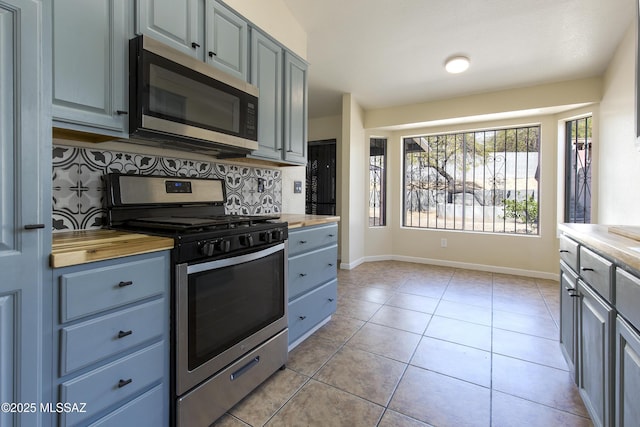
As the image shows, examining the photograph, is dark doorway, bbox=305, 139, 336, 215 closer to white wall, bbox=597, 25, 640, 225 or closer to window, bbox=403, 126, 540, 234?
window, bbox=403, 126, 540, 234

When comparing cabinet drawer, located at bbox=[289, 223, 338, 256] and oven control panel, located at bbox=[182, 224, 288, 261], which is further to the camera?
cabinet drawer, located at bbox=[289, 223, 338, 256]

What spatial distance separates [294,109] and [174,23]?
109cm

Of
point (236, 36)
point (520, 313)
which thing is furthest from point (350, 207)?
point (236, 36)

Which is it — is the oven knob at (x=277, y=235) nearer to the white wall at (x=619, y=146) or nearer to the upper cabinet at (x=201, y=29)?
the upper cabinet at (x=201, y=29)

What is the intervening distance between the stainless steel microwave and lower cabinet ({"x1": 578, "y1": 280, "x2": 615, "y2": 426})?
1.96 m

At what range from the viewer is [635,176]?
7.94 ft

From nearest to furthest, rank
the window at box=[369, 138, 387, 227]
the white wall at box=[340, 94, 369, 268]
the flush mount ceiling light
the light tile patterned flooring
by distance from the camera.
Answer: the light tile patterned flooring → the flush mount ceiling light → the white wall at box=[340, 94, 369, 268] → the window at box=[369, 138, 387, 227]

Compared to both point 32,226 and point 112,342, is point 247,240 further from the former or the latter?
point 32,226

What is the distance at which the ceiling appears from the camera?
8.23ft

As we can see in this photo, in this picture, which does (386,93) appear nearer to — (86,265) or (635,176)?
(635,176)

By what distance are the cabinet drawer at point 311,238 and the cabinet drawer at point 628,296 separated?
156cm

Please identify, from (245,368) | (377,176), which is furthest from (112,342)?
(377,176)

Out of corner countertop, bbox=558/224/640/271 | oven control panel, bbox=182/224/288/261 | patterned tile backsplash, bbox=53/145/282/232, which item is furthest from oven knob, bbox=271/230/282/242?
corner countertop, bbox=558/224/640/271

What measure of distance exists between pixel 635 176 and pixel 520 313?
57.9 inches
